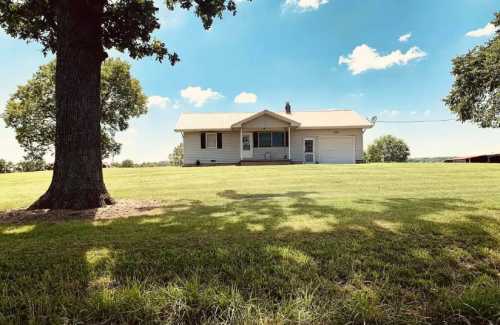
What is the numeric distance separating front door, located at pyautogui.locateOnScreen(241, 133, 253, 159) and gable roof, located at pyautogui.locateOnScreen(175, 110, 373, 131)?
141 cm

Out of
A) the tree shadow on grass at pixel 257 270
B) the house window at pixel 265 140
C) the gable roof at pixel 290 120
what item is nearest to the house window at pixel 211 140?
the gable roof at pixel 290 120

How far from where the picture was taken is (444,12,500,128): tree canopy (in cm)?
2207

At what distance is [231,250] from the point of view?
299 cm

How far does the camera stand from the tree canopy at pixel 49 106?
1059 inches

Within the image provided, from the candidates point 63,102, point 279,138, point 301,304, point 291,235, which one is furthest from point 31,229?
point 279,138

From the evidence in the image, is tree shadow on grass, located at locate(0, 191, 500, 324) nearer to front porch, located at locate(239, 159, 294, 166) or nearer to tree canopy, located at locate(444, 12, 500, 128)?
front porch, located at locate(239, 159, 294, 166)

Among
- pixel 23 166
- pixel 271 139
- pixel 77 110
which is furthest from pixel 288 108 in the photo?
pixel 23 166

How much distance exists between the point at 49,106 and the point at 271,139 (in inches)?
917

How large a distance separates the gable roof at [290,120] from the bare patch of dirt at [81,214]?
15.6 m

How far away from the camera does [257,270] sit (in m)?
2.56

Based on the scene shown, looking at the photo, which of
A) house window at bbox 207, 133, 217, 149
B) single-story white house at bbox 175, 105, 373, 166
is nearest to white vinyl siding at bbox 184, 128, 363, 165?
single-story white house at bbox 175, 105, 373, 166

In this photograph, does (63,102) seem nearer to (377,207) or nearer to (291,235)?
(291,235)

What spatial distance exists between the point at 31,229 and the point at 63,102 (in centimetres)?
278

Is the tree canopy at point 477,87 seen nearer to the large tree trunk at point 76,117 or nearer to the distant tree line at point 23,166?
the large tree trunk at point 76,117
